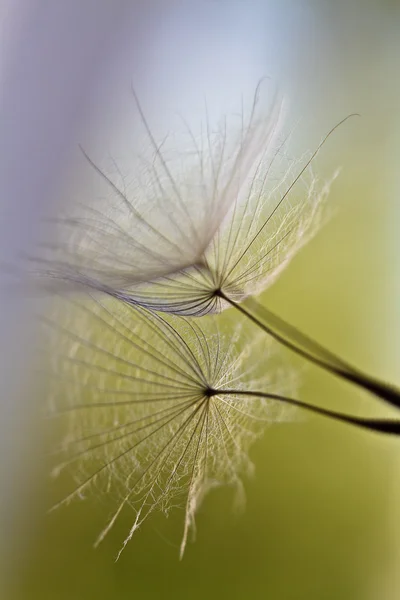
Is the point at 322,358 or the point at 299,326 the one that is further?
the point at 299,326

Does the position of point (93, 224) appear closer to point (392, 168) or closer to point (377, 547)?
point (392, 168)

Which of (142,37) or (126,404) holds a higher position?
(142,37)

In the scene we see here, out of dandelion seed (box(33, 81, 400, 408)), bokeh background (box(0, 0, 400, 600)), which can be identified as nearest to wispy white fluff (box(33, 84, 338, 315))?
dandelion seed (box(33, 81, 400, 408))

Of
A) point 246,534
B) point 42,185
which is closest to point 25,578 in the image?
point 246,534

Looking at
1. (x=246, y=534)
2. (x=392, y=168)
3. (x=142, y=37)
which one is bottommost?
(x=246, y=534)

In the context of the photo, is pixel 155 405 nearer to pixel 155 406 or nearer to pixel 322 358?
pixel 155 406

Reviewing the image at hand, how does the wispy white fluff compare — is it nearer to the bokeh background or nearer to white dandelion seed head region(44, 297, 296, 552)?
white dandelion seed head region(44, 297, 296, 552)

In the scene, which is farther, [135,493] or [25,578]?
[25,578]

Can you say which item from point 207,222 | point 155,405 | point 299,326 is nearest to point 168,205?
point 207,222
